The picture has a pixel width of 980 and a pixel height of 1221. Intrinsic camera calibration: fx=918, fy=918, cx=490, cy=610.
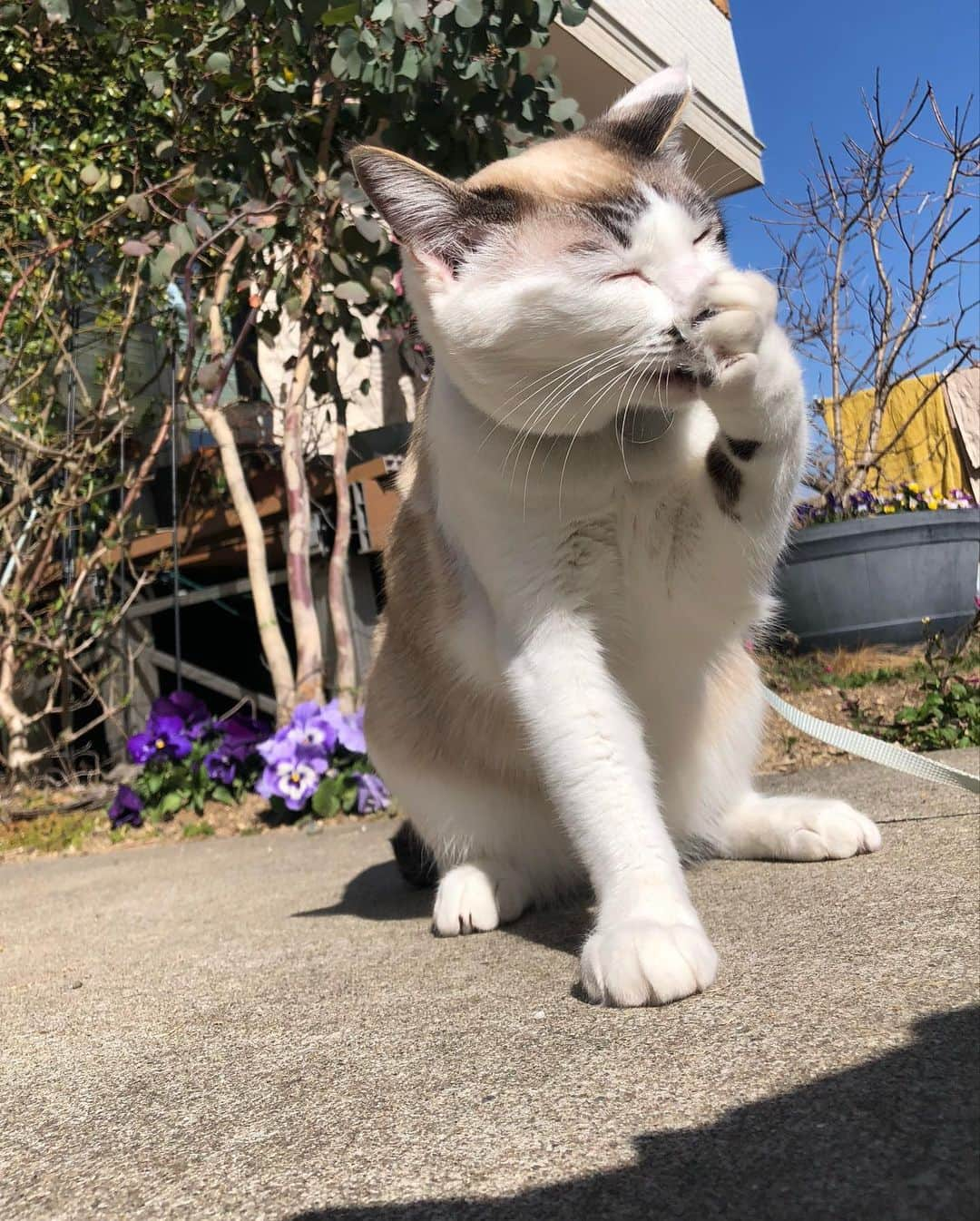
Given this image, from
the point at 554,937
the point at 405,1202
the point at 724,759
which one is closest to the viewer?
the point at 405,1202

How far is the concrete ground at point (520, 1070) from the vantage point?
2.14 feet

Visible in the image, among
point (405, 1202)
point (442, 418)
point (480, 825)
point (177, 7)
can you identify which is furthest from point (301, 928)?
point (177, 7)

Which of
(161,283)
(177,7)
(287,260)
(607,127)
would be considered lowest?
(607,127)

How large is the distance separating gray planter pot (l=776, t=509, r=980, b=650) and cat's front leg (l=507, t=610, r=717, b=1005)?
2275 millimetres

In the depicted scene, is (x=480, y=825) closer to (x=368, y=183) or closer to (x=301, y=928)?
(x=301, y=928)

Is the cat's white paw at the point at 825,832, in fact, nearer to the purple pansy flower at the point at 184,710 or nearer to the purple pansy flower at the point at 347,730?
the purple pansy flower at the point at 347,730

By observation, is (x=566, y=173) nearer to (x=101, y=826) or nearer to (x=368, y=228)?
(x=368, y=228)

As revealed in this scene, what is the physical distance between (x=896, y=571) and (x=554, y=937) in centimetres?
257

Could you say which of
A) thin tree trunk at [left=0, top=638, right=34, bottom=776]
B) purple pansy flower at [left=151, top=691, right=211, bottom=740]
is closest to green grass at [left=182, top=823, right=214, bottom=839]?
purple pansy flower at [left=151, top=691, right=211, bottom=740]

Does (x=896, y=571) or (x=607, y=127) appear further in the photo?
(x=896, y=571)

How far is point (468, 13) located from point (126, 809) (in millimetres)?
2992

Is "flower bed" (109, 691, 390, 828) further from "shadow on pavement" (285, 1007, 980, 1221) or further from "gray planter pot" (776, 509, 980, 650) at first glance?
"shadow on pavement" (285, 1007, 980, 1221)

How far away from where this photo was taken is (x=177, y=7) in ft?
11.8

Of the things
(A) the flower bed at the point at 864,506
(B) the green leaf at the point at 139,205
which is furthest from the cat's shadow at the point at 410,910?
(A) the flower bed at the point at 864,506
